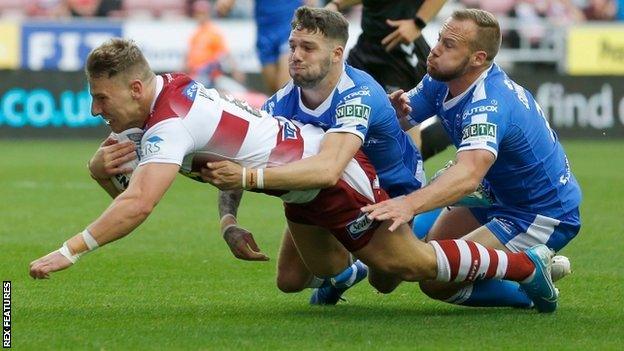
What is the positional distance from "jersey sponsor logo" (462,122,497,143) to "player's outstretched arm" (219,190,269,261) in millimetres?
1152

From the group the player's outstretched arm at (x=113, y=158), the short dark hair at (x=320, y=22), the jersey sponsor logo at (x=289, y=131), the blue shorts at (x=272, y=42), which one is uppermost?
the short dark hair at (x=320, y=22)

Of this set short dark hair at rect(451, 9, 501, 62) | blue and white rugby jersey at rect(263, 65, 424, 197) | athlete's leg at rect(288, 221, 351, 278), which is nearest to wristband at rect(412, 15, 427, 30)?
blue and white rugby jersey at rect(263, 65, 424, 197)

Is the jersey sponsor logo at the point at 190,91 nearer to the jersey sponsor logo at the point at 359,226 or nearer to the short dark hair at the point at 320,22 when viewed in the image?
the short dark hair at the point at 320,22

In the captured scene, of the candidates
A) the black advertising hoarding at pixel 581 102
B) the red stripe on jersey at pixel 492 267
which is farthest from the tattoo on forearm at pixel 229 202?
the black advertising hoarding at pixel 581 102

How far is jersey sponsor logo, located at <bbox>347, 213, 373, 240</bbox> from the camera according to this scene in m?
6.52

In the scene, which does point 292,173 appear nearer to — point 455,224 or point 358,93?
point 358,93

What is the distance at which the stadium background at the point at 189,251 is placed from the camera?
6145mm

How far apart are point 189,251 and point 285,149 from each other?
3085 millimetres

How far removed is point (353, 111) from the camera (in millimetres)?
6484

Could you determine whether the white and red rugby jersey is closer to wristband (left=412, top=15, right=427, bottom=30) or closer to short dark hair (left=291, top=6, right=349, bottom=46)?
short dark hair (left=291, top=6, right=349, bottom=46)

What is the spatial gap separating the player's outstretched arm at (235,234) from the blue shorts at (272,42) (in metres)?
5.83

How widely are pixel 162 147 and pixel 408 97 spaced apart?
1874mm

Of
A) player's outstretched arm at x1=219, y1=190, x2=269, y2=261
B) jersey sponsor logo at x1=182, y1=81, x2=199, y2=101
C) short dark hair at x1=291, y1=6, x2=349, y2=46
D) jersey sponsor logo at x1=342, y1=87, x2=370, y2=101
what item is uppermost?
short dark hair at x1=291, y1=6, x2=349, y2=46

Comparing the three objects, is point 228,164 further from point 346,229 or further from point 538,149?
point 538,149
